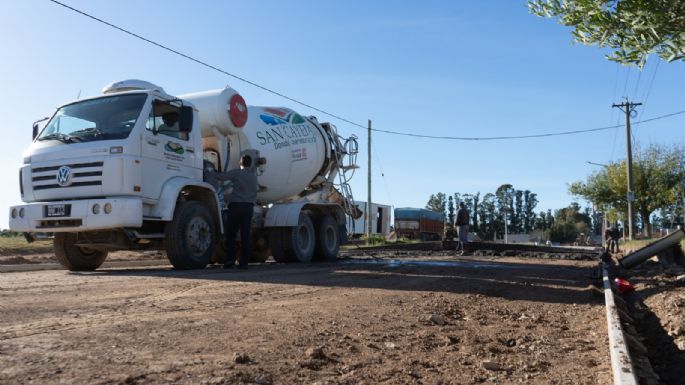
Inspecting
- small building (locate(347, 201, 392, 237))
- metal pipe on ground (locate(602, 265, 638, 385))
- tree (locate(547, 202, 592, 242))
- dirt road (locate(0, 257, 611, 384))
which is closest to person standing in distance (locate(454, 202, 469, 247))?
dirt road (locate(0, 257, 611, 384))

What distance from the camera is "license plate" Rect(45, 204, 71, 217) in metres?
8.12

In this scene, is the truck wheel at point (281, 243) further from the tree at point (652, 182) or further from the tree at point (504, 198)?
the tree at point (504, 198)

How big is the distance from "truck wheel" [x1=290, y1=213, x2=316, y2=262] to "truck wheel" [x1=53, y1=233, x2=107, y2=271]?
153 inches

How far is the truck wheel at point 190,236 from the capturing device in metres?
8.76

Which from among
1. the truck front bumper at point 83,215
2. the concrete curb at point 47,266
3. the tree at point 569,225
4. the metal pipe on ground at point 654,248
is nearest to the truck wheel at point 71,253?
the truck front bumper at point 83,215

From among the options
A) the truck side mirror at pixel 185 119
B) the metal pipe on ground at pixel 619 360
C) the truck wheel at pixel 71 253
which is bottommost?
the metal pipe on ground at pixel 619 360

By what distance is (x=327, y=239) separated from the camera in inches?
524

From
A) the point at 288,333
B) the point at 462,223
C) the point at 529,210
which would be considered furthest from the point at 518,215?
the point at 288,333

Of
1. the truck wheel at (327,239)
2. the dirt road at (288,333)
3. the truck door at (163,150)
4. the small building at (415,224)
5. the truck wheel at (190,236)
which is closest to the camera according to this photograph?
the dirt road at (288,333)

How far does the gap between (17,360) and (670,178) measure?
50709mm

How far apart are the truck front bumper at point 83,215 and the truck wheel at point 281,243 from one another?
4046 millimetres

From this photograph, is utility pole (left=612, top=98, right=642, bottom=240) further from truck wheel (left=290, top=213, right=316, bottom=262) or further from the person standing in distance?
truck wheel (left=290, top=213, right=316, bottom=262)

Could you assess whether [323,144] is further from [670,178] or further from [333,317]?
[670,178]

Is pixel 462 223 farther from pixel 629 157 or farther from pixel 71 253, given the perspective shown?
pixel 629 157
